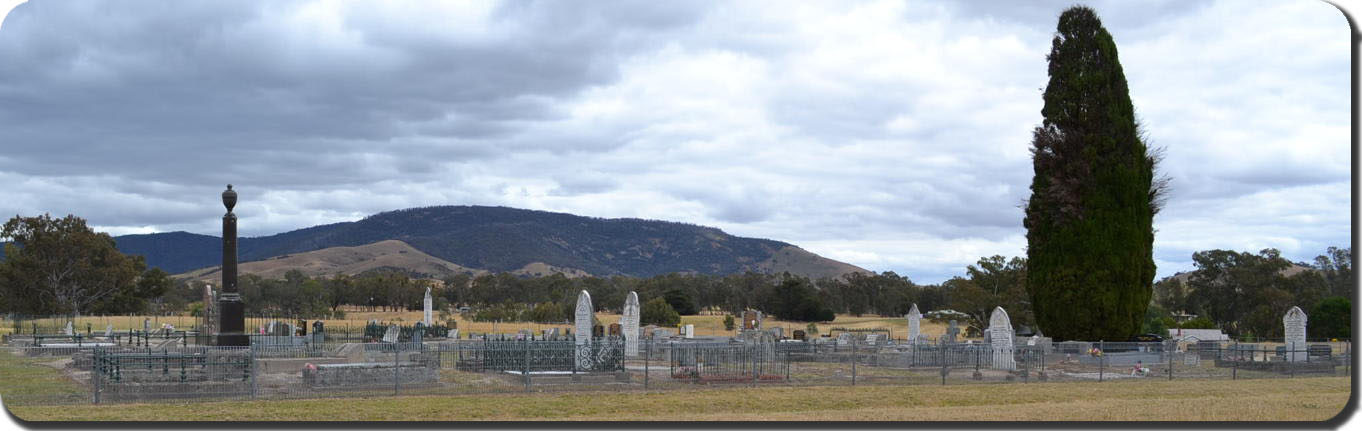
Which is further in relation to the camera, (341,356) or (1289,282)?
(1289,282)

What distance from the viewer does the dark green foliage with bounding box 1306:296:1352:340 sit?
47312 mm

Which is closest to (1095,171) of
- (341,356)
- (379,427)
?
(341,356)

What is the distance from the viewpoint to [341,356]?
80.5ft

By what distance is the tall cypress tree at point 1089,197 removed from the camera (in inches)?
1288

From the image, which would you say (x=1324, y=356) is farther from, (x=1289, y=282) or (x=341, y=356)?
(x=1289, y=282)

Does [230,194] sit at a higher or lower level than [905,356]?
higher

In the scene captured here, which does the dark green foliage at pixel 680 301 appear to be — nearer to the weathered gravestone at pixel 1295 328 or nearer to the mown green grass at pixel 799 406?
the weathered gravestone at pixel 1295 328

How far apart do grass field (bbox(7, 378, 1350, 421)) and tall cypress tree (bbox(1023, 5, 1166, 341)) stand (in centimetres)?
1171

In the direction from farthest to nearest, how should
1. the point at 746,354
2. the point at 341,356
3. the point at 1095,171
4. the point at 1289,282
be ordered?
the point at 1289,282, the point at 1095,171, the point at 341,356, the point at 746,354

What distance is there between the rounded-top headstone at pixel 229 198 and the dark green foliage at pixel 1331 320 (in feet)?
148

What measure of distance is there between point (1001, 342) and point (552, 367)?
459 inches

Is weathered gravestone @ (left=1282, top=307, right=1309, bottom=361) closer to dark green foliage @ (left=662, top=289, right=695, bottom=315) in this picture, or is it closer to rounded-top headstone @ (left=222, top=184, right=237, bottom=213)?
rounded-top headstone @ (left=222, top=184, right=237, bottom=213)

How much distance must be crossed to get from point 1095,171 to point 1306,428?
20.1 metres

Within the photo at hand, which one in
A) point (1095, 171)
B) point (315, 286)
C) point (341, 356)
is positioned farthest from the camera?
point (315, 286)
